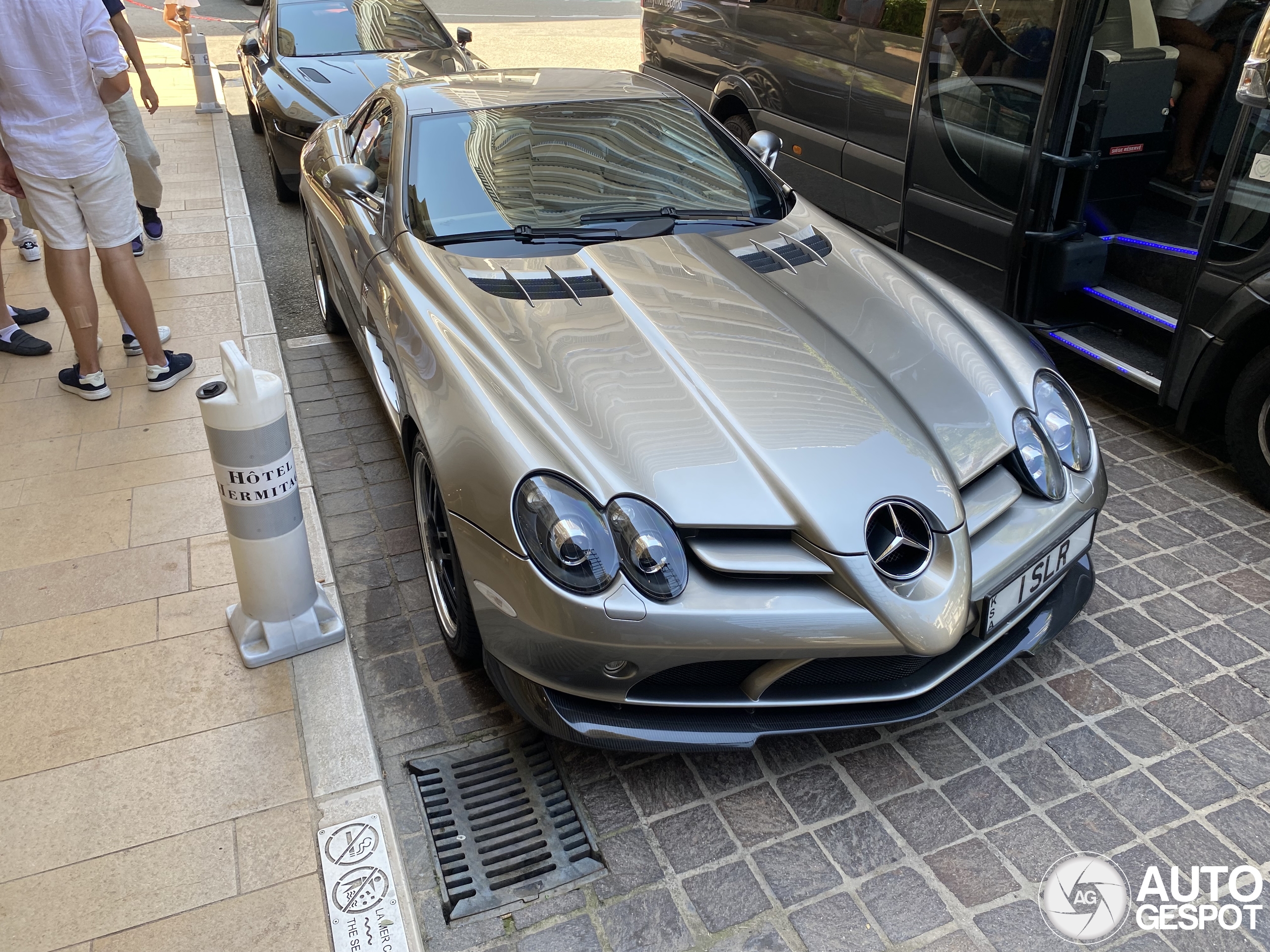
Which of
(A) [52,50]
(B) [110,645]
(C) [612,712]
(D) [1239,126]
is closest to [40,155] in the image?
(A) [52,50]

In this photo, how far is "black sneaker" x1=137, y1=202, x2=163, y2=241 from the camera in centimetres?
686

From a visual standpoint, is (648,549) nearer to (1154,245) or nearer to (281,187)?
(1154,245)

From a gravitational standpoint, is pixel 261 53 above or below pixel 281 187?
above

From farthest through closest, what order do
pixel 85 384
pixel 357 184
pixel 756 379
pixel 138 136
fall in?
pixel 138 136, pixel 85 384, pixel 357 184, pixel 756 379

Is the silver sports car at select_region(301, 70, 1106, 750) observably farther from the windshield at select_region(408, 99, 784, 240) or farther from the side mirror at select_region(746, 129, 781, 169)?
the side mirror at select_region(746, 129, 781, 169)

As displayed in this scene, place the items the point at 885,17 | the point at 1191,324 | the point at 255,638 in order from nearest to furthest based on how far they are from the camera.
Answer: the point at 255,638 < the point at 1191,324 < the point at 885,17

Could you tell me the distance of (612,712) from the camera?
8.40 ft

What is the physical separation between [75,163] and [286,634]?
8.50ft

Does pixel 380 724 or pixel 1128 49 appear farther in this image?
pixel 1128 49

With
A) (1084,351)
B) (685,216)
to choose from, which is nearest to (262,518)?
(685,216)

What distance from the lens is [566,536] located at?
7.98 feet

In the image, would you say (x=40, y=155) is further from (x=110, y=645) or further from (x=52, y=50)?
(x=110, y=645)

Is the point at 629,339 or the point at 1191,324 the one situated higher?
the point at 629,339

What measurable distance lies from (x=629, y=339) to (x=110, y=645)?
1978 millimetres
